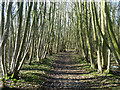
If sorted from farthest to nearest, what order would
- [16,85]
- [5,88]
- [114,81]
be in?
[114,81]
[16,85]
[5,88]

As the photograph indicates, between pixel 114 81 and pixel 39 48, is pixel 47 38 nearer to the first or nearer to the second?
pixel 39 48

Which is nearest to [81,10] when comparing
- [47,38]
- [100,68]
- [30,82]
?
[47,38]

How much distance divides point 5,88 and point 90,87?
13.4ft

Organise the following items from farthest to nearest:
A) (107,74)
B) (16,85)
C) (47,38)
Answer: (47,38)
(107,74)
(16,85)

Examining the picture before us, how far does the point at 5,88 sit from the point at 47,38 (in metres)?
11.8

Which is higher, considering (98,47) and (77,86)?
(98,47)

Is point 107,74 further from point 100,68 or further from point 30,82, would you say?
point 30,82

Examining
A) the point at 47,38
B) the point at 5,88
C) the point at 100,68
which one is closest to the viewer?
the point at 5,88

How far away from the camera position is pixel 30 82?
8.02 metres

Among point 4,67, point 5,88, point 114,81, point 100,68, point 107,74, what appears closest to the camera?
point 5,88

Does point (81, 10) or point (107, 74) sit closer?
point (107, 74)

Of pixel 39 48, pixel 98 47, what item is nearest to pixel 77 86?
pixel 98 47

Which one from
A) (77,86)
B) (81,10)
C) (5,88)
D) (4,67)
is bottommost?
(77,86)

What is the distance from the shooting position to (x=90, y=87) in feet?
26.0
